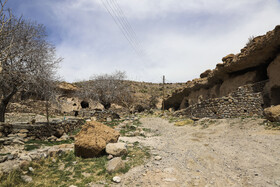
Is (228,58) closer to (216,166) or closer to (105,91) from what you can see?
(216,166)

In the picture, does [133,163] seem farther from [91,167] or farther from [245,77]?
[245,77]

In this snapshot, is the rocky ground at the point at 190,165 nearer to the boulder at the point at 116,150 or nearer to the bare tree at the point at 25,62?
the boulder at the point at 116,150

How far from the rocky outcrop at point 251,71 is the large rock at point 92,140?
30.4 feet

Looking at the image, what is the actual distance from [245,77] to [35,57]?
532 inches

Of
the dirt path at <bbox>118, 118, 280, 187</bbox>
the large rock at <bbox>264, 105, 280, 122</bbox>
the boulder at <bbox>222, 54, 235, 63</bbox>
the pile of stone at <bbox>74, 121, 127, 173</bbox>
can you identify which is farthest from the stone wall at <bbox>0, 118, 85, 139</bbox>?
the boulder at <bbox>222, 54, 235, 63</bbox>

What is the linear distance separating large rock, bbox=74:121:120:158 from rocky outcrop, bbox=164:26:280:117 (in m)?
9.26

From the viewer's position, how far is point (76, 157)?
5.25 m

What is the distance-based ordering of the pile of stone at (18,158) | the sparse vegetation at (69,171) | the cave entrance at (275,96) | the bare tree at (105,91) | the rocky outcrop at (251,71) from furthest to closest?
1. the bare tree at (105,91)
2. the cave entrance at (275,96)
3. the rocky outcrop at (251,71)
4. the pile of stone at (18,158)
5. the sparse vegetation at (69,171)

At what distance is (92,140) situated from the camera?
213 inches

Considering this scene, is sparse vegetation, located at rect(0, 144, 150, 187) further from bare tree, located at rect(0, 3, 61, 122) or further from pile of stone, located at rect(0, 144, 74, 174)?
bare tree, located at rect(0, 3, 61, 122)

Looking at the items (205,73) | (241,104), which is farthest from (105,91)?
(241,104)

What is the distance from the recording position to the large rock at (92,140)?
526cm

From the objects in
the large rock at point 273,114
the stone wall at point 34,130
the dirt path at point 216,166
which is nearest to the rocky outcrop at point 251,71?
the large rock at point 273,114

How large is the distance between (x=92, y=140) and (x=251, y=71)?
11.7 m
